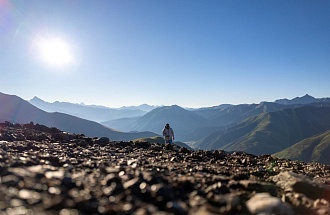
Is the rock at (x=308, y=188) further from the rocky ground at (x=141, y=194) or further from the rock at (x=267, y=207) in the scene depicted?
the rock at (x=267, y=207)

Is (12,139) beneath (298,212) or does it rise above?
above

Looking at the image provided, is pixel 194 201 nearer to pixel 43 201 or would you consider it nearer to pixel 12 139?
pixel 43 201

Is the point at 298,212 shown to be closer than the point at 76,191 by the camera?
No

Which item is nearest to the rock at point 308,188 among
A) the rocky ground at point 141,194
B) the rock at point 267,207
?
the rocky ground at point 141,194

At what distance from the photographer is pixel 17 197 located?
7.34 meters

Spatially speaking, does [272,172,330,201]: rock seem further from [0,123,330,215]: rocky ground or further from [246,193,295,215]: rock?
[246,193,295,215]: rock

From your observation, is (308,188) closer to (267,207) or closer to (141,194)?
(267,207)

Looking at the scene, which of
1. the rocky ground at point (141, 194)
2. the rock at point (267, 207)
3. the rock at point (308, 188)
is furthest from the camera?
the rock at point (308, 188)

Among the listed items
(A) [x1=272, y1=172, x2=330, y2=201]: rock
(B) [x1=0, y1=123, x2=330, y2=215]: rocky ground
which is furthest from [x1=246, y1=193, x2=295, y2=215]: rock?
(A) [x1=272, y1=172, x2=330, y2=201]: rock

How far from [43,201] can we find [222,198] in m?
4.86

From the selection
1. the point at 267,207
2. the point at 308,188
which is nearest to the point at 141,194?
the point at 267,207

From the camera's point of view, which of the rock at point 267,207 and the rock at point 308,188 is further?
the rock at point 308,188

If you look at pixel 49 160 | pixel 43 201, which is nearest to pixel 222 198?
pixel 43 201

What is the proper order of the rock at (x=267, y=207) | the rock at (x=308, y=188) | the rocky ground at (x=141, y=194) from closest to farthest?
the rocky ground at (x=141, y=194) < the rock at (x=267, y=207) < the rock at (x=308, y=188)
